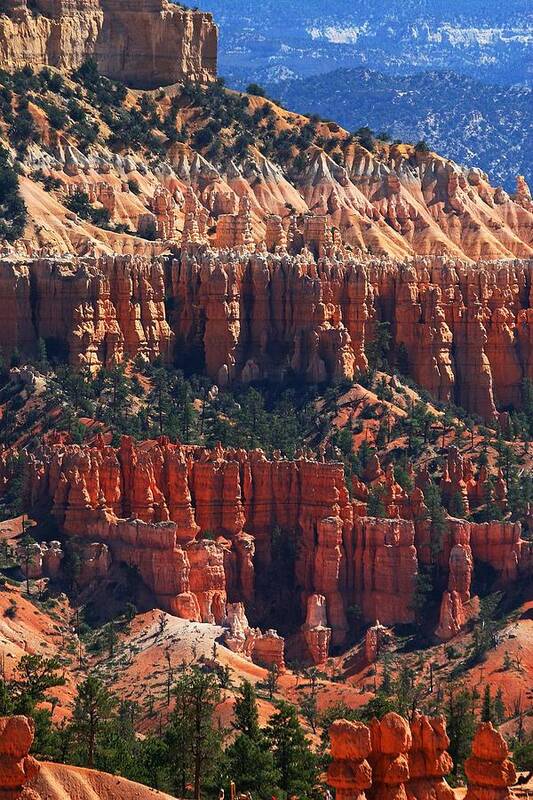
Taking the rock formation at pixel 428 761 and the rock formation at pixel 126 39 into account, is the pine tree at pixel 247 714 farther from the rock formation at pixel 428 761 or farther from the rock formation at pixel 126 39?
the rock formation at pixel 126 39

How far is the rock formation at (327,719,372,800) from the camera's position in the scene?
188 feet

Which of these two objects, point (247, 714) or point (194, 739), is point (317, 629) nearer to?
point (247, 714)

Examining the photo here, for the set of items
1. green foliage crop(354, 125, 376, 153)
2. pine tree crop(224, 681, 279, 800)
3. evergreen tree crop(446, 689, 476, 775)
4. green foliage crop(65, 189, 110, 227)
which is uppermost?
green foliage crop(354, 125, 376, 153)

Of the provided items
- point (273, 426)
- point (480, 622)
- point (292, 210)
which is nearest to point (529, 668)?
point (480, 622)

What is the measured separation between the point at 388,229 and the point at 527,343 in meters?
13.6

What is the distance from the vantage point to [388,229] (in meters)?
140

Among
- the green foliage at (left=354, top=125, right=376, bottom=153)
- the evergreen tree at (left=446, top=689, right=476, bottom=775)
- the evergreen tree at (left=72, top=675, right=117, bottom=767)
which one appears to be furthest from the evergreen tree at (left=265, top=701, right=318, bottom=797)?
the green foliage at (left=354, top=125, right=376, bottom=153)

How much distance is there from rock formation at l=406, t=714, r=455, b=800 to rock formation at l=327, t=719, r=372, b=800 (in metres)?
2.48

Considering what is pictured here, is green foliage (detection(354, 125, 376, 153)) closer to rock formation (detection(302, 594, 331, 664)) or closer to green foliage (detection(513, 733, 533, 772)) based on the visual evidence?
rock formation (detection(302, 594, 331, 664))

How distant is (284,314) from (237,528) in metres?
20.9

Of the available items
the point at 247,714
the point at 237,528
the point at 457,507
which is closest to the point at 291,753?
the point at 247,714

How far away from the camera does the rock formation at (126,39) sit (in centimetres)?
14312

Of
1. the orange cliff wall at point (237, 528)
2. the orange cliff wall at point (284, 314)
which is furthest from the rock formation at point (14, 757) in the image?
the orange cliff wall at point (284, 314)

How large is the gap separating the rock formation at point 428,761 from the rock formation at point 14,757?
8.04m
